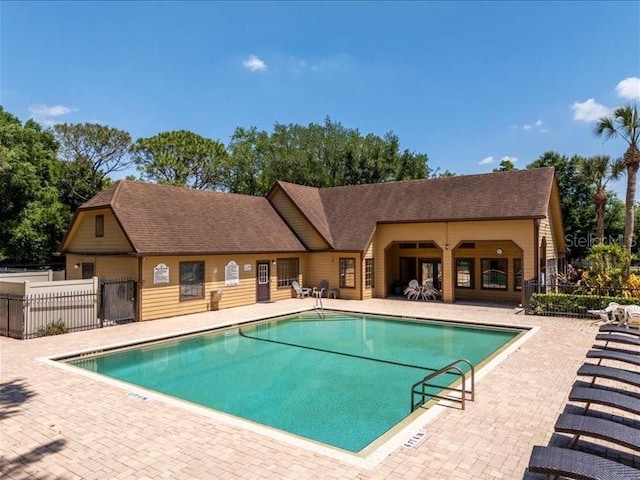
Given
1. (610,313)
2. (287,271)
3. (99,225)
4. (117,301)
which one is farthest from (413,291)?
(99,225)

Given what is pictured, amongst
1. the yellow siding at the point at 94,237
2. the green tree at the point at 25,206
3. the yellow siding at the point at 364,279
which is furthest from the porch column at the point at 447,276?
the green tree at the point at 25,206

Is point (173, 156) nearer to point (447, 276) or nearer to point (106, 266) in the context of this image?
point (106, 266)

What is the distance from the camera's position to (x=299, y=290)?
21.7 m

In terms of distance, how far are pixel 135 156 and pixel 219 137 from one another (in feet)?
25.9

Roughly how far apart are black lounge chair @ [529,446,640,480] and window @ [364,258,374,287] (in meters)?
17.2

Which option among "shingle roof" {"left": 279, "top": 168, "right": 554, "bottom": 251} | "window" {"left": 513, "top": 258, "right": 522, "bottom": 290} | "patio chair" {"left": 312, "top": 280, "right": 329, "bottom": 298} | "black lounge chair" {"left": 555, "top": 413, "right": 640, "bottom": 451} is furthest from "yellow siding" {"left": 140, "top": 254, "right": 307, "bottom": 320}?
"black lounge chair" {"left": 555, "top": 413, "right": 640, "bottom": 451}

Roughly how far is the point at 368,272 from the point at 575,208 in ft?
68.2

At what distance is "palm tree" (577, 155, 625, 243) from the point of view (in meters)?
28.4

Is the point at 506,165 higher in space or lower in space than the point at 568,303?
higher

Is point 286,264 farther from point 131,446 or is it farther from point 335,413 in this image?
point 131,446

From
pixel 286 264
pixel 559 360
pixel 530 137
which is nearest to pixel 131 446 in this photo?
pixel 559 360

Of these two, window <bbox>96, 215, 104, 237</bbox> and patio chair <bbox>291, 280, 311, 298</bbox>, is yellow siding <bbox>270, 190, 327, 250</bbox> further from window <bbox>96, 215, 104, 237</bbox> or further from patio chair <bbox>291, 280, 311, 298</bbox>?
window <bbox>96, 215, 104, 237</bbox>

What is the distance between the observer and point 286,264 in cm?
2189

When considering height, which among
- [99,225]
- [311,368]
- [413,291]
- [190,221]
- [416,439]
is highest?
[190,221]
